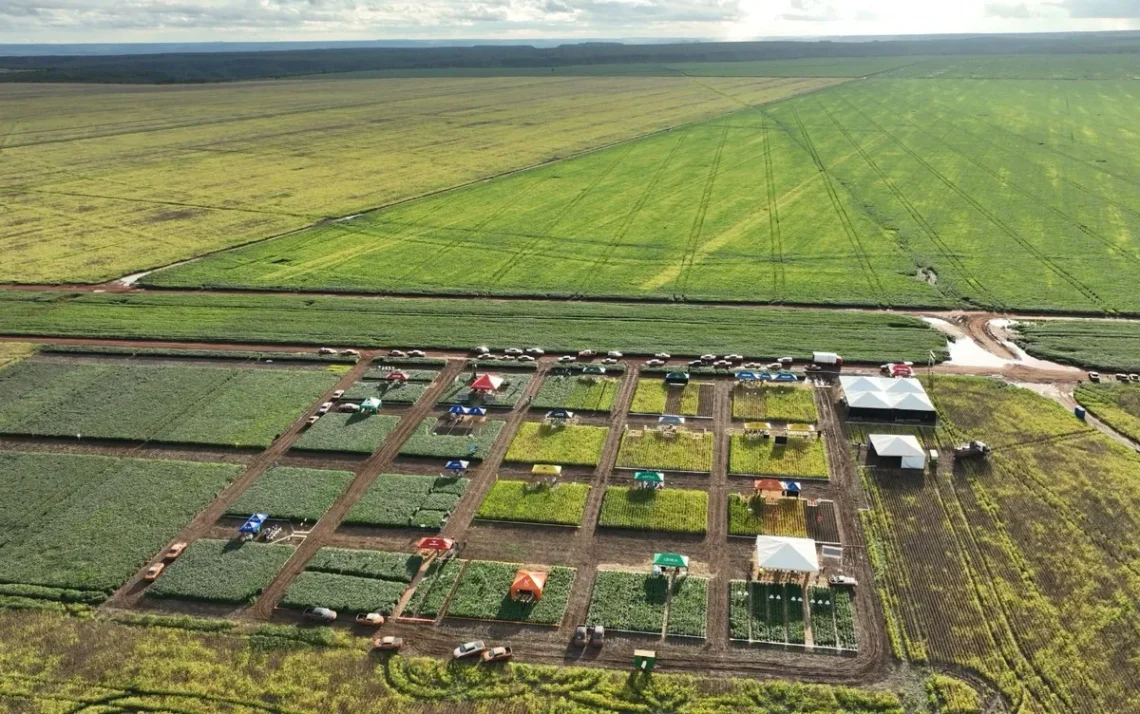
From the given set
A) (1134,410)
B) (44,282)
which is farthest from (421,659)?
(44,282)

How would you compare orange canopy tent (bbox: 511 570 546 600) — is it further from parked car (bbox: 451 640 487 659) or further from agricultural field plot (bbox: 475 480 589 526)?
agricultural field plot (bbox: 475 480 589 526)

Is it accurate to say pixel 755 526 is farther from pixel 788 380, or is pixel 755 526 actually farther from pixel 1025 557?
pixel 788 380

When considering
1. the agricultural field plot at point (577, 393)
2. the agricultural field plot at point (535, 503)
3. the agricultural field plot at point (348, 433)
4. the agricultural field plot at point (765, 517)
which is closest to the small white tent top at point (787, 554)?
the agricultural field plot at point (765, 517)

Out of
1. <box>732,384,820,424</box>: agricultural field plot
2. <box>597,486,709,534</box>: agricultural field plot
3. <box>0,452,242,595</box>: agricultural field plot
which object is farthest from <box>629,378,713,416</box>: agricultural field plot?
<box>0,452,242,595</box>: agricultural field plot

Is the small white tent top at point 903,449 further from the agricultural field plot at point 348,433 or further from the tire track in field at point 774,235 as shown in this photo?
the agricultural field plot at point 348,433

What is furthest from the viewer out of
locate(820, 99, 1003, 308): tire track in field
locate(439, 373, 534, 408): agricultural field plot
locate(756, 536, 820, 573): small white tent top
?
locate(820, 99, 1003, 308): tire track in field

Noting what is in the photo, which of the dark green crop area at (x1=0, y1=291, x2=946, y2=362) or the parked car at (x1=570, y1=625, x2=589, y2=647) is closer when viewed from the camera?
the parked car at (x1=570, y1=625, x2=589, y2=647)

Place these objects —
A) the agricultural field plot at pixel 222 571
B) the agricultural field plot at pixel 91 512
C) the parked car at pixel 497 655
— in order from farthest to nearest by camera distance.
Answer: the agricultural field plot at pixel 91 512 < the agricultural field plot at pixel 222 571 < the parked car at pixel 497 655
